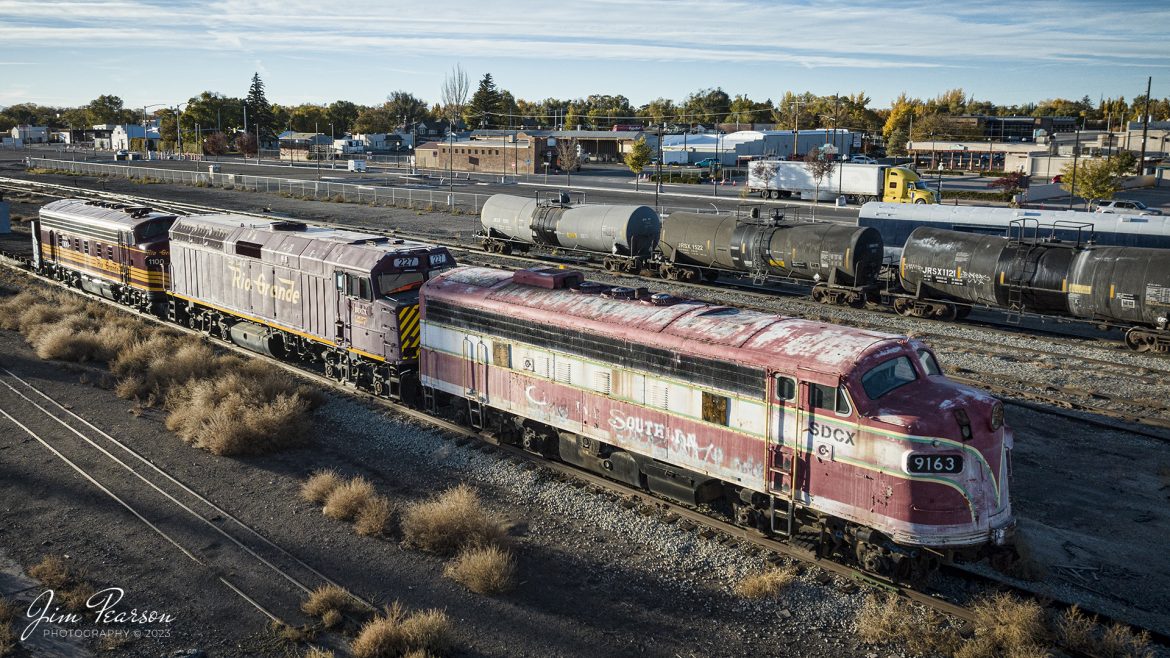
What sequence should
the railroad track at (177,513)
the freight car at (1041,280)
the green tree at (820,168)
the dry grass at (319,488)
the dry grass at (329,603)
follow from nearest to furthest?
1. the dry grass at (329,603)
2. the railroad track at (177,513)
3. the dry grass at (319,488)
4. the freight car at (1041,280)
5. the green tree at (820,168)

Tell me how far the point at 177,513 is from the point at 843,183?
6800 centimetres

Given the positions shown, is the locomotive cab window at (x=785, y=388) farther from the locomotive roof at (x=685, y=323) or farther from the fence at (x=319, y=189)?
the fence at (x=319, y=189)

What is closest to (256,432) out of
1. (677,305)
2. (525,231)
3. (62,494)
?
(62,494)

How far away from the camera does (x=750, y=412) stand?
1332cm

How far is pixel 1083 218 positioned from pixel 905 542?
2566cm

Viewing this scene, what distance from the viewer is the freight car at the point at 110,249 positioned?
30.9 m

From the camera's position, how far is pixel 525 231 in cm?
4494

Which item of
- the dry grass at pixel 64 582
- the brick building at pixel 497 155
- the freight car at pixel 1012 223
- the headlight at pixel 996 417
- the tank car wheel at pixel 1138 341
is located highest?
the brick building at pixel 497 155

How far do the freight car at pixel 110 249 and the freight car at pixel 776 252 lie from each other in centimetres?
2063

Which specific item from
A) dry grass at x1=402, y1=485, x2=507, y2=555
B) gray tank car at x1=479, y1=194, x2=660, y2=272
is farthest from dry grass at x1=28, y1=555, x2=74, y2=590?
gray tank car at x1=479, y1=194, x2=660, y2=272

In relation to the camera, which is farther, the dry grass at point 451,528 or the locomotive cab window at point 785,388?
the dry grass at point 451,528

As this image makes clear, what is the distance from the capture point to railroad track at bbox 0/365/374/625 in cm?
1293

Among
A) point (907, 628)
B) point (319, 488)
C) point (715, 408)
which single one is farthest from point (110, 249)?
point (907, 628)

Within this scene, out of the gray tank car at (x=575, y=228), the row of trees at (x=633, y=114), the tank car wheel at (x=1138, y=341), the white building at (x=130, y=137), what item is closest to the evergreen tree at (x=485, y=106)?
the row of trees at (x=633, y=114)
